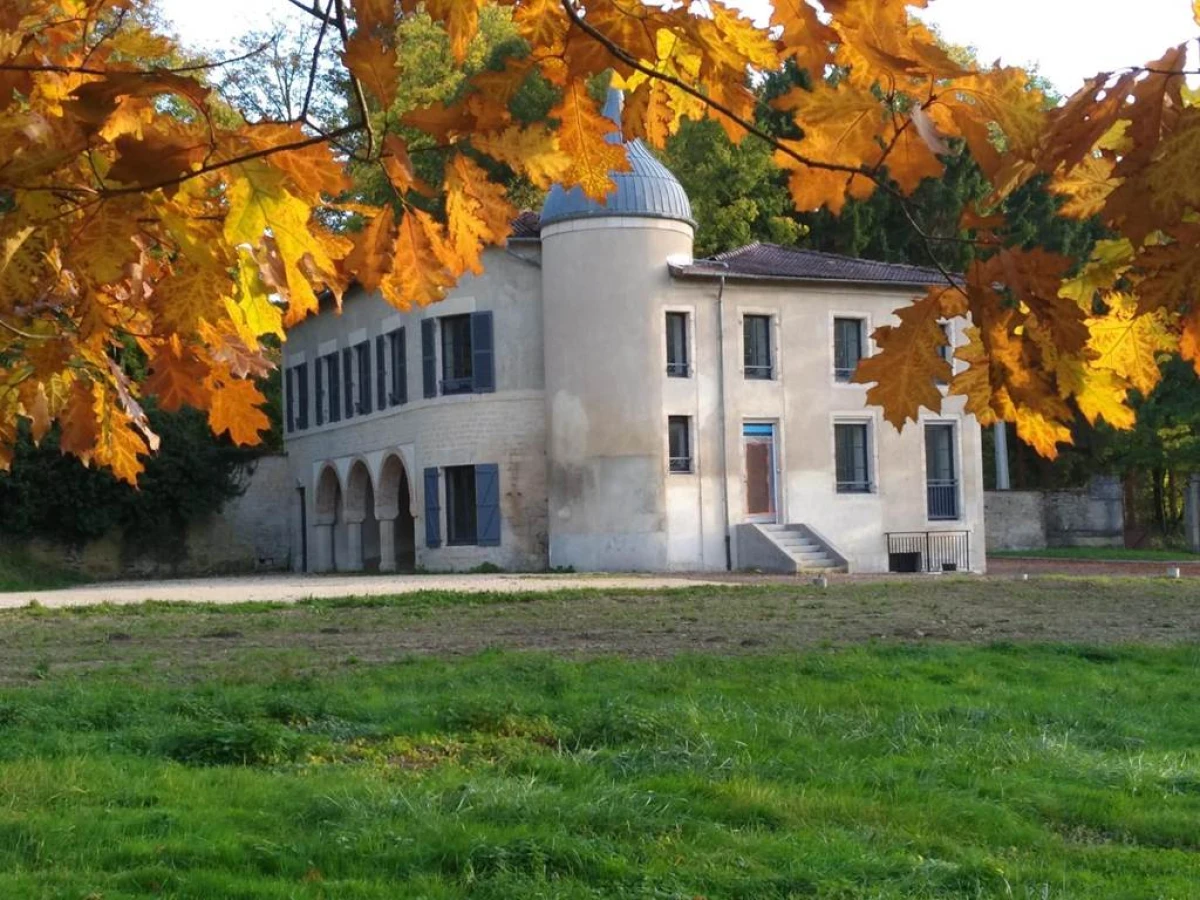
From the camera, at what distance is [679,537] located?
26750 mm

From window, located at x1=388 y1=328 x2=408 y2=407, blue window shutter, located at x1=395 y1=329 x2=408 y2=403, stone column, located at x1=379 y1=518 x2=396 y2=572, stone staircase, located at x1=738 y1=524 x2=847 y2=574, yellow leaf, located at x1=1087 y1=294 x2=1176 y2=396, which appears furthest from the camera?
stone column, located at x1=379 y1=518 x2=396 y2=572

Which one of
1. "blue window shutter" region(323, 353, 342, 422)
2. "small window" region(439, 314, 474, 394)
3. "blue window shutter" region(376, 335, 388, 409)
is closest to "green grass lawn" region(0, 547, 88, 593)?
"blue window shutter" region(323, 353, 342, 422)

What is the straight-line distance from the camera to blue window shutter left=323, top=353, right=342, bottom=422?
33.4m

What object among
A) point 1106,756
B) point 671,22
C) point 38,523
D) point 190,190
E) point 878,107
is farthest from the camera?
point 38,523

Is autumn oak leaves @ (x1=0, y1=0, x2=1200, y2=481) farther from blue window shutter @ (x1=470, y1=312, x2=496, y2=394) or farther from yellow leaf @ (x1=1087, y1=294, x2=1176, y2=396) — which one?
blue window shutter @ (x1=470, y1=312, x2=496, y2=394)

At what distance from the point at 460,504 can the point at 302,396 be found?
8788 mm

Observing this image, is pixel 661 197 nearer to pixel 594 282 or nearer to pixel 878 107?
pixel 594 282

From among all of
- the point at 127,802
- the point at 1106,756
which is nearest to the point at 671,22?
the point at 127,802

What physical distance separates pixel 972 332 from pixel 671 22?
827 mm

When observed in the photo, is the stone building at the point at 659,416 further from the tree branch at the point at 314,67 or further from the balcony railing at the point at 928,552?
the tree branch at the point at 314,67

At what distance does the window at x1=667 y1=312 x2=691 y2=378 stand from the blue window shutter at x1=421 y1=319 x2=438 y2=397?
4.56 metres

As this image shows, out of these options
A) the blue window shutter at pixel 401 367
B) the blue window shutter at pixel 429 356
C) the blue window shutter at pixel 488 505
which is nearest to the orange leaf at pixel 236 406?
the blue window shutter at pixel 488 505

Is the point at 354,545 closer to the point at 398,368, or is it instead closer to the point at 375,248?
the point at 398,368

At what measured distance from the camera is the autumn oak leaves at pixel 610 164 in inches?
95.4
